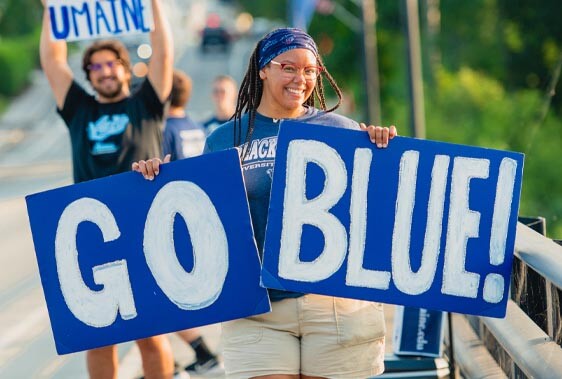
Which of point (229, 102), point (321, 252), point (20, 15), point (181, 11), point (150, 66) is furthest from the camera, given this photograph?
point (181, 11)

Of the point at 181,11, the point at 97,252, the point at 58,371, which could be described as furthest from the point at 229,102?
the point at 181,11

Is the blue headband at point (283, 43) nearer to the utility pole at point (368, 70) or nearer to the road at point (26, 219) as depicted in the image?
the road at point (26, 219)

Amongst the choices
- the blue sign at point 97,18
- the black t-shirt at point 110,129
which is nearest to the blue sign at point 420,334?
the black t-shirt at point 110,129

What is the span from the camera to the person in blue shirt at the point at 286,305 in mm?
4805

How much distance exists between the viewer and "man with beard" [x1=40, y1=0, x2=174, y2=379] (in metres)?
6.73

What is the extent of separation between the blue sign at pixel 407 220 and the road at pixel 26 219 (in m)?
3.51

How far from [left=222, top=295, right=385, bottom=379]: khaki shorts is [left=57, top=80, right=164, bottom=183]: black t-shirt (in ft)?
6.66

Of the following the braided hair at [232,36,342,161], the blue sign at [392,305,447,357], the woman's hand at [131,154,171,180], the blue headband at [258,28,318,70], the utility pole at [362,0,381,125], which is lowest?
the utility pole at [362,0,381,125]

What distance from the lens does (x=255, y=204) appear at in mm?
5059

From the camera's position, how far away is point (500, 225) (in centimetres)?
497

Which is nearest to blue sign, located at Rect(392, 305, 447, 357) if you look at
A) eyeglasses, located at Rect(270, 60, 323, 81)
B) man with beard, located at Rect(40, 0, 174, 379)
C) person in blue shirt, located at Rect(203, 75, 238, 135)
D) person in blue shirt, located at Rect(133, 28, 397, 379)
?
man with beard, located at Rect(40, 0, 174, 379)

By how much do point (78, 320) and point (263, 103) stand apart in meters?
1.07

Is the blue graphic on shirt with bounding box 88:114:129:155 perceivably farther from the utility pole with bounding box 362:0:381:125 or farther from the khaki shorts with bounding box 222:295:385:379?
the utility pole with bounding box 362:0:381:125

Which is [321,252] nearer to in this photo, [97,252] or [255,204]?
[255,204]
